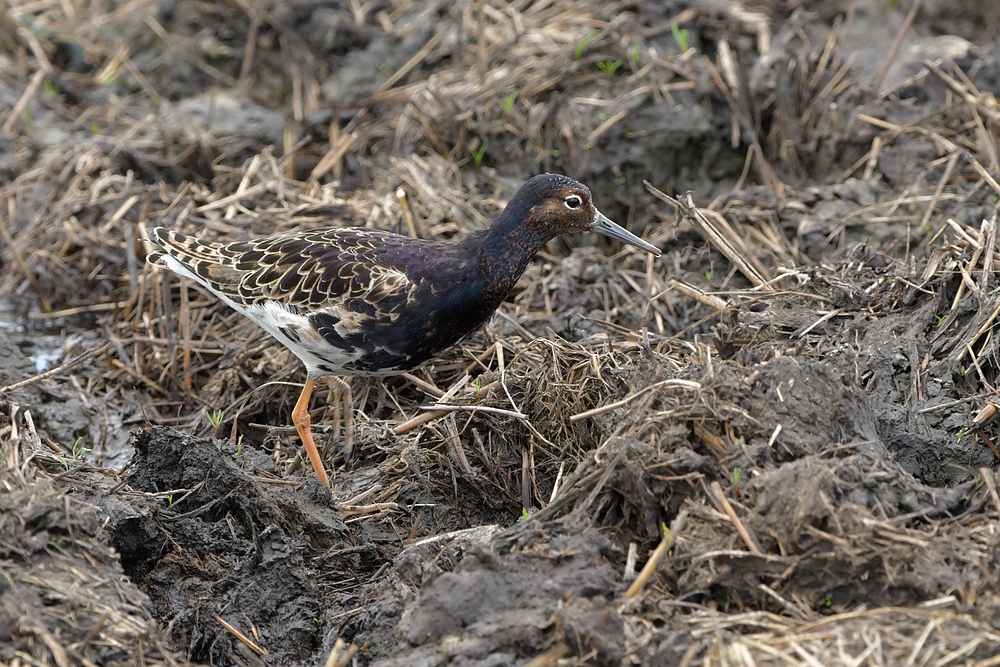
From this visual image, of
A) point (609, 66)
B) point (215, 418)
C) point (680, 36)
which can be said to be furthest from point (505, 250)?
point (680, 36)

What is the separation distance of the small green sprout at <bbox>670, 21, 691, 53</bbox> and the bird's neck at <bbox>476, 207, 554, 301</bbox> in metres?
3.03

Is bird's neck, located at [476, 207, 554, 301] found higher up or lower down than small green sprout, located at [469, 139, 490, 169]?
higher up

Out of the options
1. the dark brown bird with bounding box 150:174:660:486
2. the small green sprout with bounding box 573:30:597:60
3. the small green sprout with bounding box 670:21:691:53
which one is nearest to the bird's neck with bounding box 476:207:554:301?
the dark brown bird with bounding box 150:174:660:486

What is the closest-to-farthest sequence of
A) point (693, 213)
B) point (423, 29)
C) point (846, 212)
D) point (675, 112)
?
point (693, 213) < point (846, 212) < point (675, 112) < point (423, 29)

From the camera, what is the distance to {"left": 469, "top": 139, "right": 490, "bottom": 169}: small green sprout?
8117 millimetres

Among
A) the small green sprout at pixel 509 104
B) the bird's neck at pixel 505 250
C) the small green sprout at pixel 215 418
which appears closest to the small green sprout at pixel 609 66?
the small green sprout at pixel 509 104

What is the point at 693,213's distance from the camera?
660 cm

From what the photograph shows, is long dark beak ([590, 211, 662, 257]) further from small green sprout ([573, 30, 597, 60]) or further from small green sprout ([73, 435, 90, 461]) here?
small green sprout ([73, 435, 90, 461])

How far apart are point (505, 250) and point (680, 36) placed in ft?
10.7

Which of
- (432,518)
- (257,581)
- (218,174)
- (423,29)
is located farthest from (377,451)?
(423,29)

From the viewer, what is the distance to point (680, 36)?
27.5ft

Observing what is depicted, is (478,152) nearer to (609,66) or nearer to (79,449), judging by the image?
(609,66)

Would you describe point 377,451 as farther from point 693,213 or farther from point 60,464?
point 693,213

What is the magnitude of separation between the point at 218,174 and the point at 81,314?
153 centimetres
